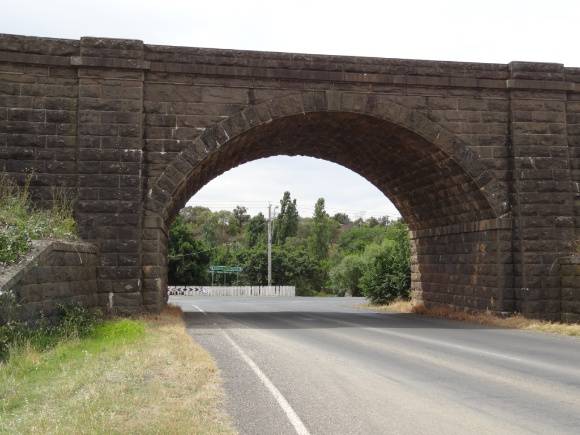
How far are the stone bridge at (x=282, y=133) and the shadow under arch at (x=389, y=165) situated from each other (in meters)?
0.05

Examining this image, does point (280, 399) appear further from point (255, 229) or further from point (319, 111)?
point (255, 229)

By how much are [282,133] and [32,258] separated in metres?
10.2

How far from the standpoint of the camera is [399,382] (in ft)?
27.3

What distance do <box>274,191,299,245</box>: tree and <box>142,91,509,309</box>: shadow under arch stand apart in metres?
67.7

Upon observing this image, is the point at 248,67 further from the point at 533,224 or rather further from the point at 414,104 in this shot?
the point at 533,224

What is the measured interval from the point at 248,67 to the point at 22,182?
21.9ft

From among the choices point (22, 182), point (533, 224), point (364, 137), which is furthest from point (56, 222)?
point (533, 224)

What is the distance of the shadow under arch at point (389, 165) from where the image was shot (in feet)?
55.7

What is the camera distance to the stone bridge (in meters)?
16.3

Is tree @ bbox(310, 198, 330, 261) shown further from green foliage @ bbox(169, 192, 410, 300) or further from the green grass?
the green grass

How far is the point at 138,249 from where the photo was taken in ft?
53.3

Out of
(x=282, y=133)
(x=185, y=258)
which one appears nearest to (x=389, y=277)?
(x=282, y=133)

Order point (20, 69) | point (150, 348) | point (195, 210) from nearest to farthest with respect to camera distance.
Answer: point (150, 348) < point (20, 69) < point (195, 210)

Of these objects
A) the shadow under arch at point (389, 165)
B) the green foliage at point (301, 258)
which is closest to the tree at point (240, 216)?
the green foliage at point (301, 258)
